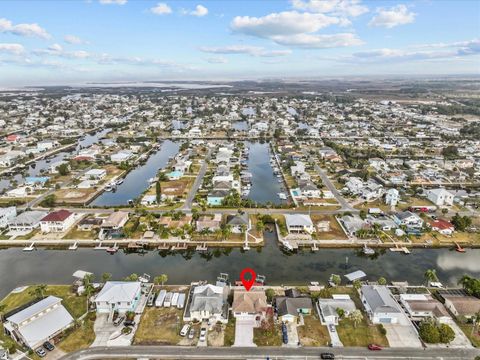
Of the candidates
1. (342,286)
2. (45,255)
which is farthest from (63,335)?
(342,286)

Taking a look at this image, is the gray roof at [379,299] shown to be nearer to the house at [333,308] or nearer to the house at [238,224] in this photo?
the house at [333,308]

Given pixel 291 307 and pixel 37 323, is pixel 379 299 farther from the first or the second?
pixel 37 323

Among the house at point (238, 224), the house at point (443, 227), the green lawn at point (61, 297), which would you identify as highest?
the house at point (238, 224)

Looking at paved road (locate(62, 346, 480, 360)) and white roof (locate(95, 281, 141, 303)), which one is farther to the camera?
white roof (locate(95, 281, 141, 303))

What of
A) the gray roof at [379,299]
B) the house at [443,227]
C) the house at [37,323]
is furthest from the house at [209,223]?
the house at [443,227]

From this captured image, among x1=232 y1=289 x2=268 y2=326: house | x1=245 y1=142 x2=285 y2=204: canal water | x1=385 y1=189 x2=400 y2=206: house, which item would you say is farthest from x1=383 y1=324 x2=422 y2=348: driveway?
x1=245 y1=142 x2=285 y2=204: canal water

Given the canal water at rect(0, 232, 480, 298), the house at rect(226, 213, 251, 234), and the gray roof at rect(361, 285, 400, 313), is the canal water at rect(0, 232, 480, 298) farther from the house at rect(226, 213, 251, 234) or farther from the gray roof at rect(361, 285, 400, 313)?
the gray roof at rect(361, 285, 400, 313)
